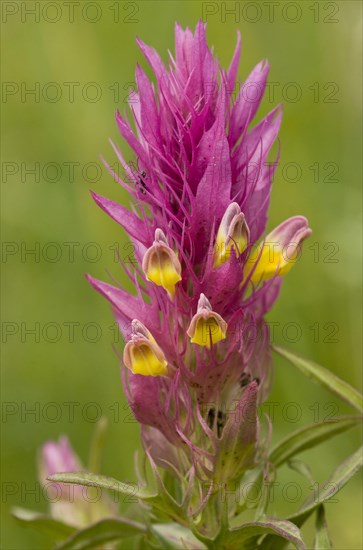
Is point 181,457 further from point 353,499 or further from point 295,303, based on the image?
point 295,303

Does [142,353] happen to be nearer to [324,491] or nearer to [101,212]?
[324,491]

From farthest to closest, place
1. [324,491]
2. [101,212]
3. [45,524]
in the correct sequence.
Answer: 1. [101,212]
2. [45,524]
3. [324,491]

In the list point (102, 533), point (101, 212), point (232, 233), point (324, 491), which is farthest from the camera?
point (101, 212)

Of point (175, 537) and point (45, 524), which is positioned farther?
point (45, 524)

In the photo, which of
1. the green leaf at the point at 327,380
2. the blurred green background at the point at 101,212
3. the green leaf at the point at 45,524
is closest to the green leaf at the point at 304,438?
the green leaf at the point at 327,380

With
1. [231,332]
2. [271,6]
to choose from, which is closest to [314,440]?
[231,332]

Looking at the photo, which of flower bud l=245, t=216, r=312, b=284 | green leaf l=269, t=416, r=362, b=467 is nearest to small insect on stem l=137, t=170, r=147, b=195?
flower bud l=245, t=216, r=312, b=284

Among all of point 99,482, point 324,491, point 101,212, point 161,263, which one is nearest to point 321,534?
point 324,491

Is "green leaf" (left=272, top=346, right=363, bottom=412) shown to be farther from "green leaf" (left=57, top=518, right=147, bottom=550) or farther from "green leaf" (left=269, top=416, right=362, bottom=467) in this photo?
"green leaf" (left=57, top=518, right=147, bottom=550)
